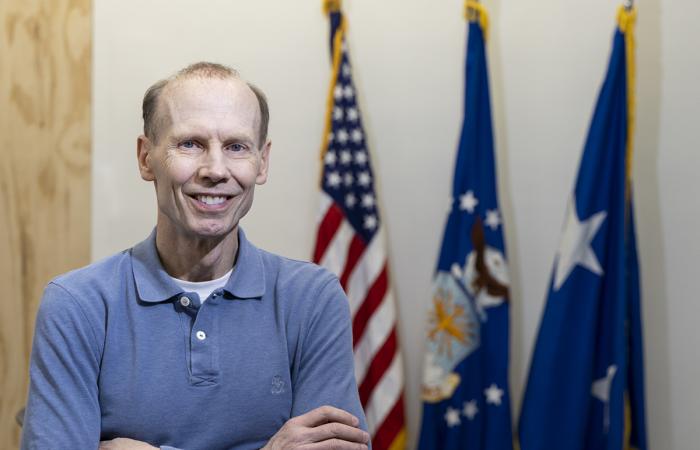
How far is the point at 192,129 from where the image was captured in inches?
67.1

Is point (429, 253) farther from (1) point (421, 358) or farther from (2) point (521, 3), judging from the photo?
(2) point (521, 3)

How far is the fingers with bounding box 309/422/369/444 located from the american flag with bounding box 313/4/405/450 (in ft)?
5.22

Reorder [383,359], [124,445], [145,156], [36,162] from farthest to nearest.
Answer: [36,162], [383,359], [145,156], [124,445]

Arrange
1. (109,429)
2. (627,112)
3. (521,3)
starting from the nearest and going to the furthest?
1. (109,429)
2. (627,112)
3. (521,3)

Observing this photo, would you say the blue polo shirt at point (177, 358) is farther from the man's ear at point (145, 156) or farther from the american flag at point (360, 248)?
the american flag at point (360, 248)

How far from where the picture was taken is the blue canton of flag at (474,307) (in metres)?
3.14

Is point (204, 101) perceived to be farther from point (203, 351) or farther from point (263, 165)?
point (203, 351)

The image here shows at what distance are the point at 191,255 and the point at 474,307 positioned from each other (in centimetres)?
157

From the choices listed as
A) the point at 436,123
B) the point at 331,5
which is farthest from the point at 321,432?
the point at 331,5

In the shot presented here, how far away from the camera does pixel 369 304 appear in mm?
3277

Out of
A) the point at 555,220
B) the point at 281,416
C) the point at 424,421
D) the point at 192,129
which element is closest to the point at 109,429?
the point at 281,416

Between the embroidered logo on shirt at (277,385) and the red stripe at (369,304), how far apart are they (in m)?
1.55

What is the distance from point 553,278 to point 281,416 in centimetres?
156

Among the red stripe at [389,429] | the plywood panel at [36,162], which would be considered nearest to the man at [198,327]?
the red stripe at [389,429]
